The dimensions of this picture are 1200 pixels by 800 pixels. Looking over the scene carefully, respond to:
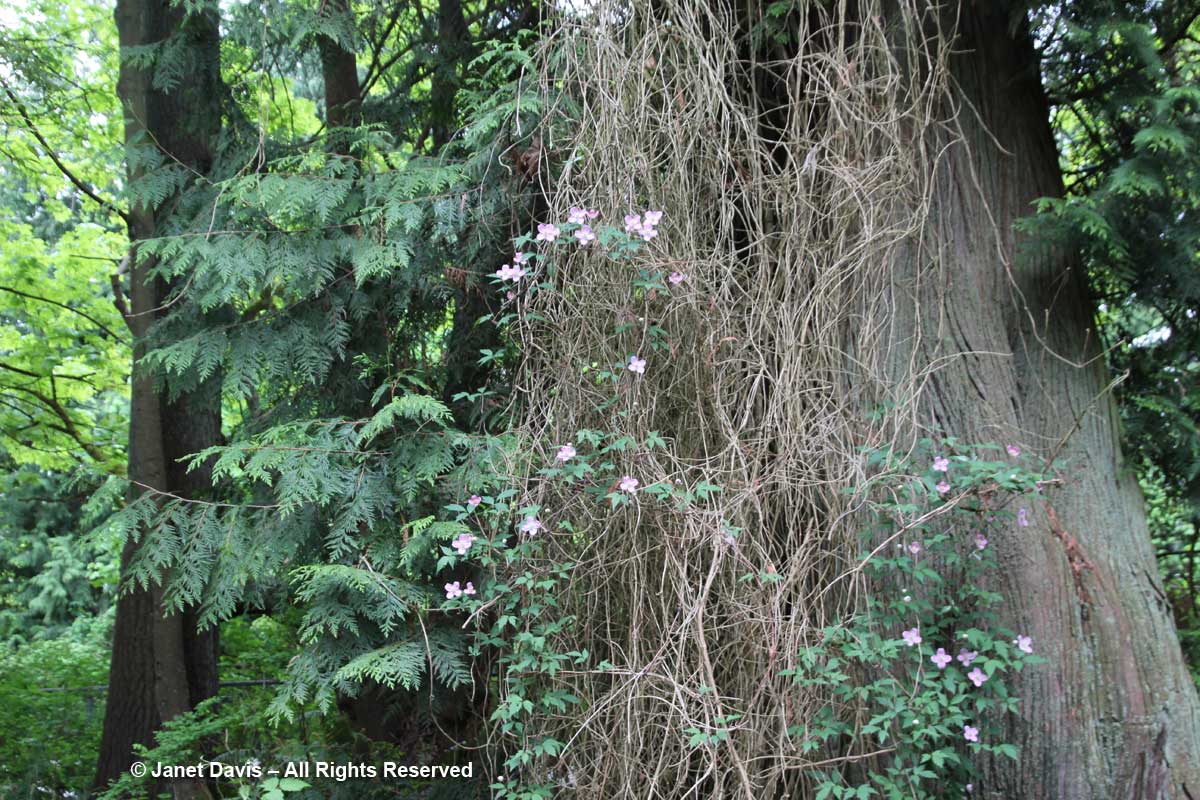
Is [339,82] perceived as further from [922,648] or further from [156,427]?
[922,648]

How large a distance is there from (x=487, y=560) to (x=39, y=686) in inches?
251

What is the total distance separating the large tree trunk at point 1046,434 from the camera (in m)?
2.80

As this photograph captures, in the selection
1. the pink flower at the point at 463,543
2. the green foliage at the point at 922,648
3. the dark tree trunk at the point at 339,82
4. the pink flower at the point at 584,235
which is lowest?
the green foliage at the point at 922,648

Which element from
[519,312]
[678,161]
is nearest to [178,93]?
[519,312]

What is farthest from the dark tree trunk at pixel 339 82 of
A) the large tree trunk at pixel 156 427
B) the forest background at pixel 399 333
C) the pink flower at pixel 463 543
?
the pink flower at pixel 463 543

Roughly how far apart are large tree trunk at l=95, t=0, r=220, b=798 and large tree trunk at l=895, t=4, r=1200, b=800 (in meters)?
3.16

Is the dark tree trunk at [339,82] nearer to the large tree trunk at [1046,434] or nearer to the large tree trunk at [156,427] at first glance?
the large tree trunk at [156,427]

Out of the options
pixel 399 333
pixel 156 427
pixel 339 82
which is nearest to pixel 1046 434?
pixel 399 333

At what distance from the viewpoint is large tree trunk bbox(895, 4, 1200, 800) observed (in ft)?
9.20

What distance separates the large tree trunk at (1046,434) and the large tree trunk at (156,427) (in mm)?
3165

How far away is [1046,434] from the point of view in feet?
10.2

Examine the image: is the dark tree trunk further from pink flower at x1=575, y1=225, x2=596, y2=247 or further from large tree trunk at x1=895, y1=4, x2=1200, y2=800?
large tree trunk at x1=895, y1=4, x2=1200, y2=800

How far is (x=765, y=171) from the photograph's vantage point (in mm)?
3336

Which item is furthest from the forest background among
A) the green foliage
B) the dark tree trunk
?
the green foliage
